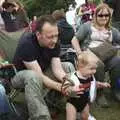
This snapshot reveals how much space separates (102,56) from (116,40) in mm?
508

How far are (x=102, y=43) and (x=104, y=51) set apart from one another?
7.4 inches

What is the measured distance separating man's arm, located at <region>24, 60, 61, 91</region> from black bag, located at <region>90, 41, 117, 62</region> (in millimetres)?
1143

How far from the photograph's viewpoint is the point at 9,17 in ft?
19.2

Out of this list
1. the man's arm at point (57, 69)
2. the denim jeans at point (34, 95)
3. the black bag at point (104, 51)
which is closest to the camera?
the denim jeans at point (34, 95)

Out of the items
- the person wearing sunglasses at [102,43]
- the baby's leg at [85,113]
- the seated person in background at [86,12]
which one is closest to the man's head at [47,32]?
the baby's leg at [85,113]

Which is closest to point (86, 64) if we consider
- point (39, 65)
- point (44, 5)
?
point (39, 65)

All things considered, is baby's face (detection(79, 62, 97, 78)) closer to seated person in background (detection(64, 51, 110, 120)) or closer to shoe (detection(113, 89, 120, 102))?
seated person in background (detection(64, 51, 110, 120))

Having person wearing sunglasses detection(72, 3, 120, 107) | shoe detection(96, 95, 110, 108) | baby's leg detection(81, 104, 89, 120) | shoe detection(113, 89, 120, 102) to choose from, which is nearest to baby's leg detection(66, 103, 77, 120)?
baby's leg detection(81, 104, 89, 120)

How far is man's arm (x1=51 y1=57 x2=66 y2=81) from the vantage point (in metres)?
4.49

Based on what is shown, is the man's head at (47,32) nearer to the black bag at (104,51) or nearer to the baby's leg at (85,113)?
the baby's leg at (85,113)

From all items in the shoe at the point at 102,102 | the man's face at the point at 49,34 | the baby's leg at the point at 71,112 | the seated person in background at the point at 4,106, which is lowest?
the shoe at the point at 102,102

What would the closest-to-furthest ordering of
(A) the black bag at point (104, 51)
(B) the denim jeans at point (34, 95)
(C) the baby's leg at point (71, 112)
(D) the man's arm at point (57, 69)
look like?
(B) the denim jeans at point (34, 95)
(C) the baby's leg at point (71, 112)
(D) the man's arm at point (57, 69)
(A) the black bag at point (104, 51)

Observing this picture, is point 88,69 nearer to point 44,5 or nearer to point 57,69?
point 57,69

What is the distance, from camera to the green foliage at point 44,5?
13841mm
